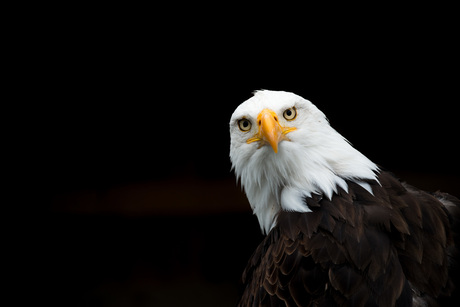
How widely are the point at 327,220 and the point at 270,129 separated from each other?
330mm

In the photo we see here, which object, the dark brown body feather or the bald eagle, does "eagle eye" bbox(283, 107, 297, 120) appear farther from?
the dark brown body feather

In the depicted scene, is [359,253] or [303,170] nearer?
[359,253]

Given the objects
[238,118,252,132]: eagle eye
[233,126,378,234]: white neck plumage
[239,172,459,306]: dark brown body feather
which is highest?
[238,118,252,132]: eagle eye

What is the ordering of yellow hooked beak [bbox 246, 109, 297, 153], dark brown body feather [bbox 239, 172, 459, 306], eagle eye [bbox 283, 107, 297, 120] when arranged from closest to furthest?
1. dark brown body feather [bbox 239, 172, 459, 306]
2. yellow hooked beak [bbox 246, 109, 297, 153]
3. eagle eye [bbox 283, 107, 297, 120]

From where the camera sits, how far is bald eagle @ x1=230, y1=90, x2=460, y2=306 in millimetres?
1347

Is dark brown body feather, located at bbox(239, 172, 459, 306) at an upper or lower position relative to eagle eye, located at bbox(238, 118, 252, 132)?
lower

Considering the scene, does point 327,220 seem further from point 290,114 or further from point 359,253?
point 290,114

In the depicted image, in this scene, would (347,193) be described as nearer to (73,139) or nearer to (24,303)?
(73,139)

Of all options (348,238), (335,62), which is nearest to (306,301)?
(348,238)

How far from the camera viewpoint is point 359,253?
4.43ft

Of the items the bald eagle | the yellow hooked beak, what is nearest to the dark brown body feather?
the bald eagle

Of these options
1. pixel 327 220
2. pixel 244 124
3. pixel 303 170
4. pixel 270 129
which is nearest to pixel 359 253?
A: pixel 327 220

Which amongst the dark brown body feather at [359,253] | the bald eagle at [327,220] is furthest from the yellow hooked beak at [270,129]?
the dark brown body feather at [359,253]

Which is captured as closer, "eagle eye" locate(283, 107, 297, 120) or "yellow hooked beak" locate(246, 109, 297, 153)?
"yellow hooked beak" locate(246, 109, 297, 153)
